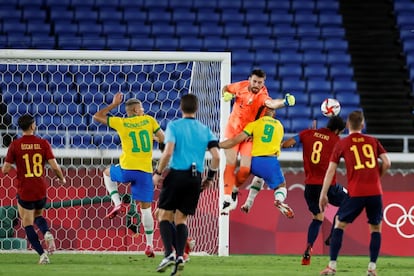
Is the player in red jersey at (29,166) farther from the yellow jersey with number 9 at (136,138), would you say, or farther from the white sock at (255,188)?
the white sock at (255,188)

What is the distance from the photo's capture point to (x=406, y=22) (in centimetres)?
2248

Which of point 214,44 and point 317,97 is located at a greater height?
point 214,44

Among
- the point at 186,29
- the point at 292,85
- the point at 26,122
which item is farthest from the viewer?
the point at 186,29

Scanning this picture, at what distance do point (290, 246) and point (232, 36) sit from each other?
785cm

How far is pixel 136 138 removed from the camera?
11805mm

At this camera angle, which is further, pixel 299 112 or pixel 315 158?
pixel 299 112

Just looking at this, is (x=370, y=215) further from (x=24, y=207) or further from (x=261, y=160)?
(x=24, y=207)

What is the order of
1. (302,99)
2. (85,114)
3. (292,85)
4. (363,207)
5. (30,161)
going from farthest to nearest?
(292,85)
(302,99)
(85,114)
(30,161)
(363,207)

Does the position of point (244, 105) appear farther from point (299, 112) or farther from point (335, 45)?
point (335, 45)

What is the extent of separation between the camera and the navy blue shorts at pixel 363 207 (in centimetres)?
926

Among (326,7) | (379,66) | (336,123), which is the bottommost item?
(336,123)

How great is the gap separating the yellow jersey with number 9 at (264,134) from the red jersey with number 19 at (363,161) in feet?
8.44

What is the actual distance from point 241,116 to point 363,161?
9.93 feet

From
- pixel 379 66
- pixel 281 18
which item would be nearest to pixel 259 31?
pixel 281 18
